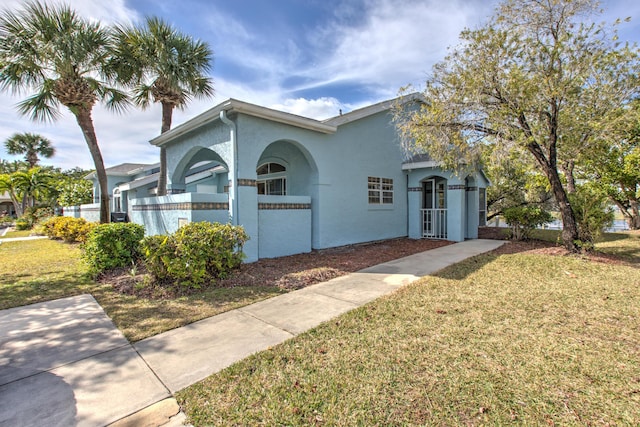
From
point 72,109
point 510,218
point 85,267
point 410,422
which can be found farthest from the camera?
point 510,218

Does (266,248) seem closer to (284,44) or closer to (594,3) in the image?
(284,44)

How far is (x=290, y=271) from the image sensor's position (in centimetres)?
734

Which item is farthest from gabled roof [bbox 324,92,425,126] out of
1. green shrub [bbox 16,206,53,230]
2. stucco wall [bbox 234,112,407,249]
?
green shrub [bbox 16,206,53,230]

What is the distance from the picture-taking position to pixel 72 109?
37.0 feet

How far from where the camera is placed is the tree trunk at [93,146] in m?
11.6

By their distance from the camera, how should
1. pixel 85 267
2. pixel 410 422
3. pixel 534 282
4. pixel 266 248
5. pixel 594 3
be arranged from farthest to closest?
pixel 266 248 → pixel 85 267 → pixel 594 3 → pixel 534 282 → pixel 410 422

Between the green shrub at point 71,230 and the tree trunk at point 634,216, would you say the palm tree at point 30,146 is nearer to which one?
the green shrub at point 71,230

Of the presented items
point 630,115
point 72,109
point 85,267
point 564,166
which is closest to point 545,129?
point 630,115

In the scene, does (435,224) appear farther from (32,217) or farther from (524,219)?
(32,217)

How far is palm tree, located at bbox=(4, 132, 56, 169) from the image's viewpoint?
3216 centimetres

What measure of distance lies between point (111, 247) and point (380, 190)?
9380mm

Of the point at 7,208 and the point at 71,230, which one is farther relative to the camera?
the point at 7,208

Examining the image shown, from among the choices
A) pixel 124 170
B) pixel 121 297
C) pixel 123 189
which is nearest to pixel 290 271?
pixel 121 297

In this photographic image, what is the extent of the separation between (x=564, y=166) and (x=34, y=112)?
21.6 meters
